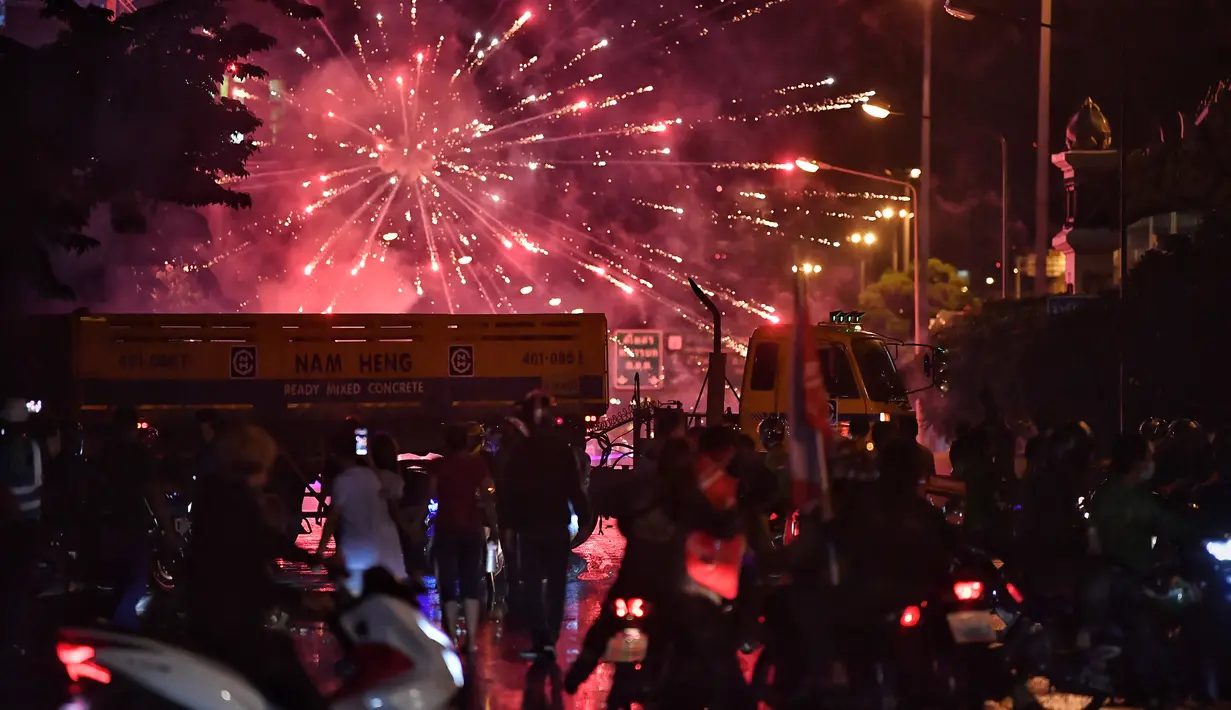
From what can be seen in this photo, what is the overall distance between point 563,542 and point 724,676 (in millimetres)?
2830

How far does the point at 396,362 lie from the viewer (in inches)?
805

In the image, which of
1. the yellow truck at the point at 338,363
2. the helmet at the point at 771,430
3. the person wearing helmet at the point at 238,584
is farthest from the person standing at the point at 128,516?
the helmet at the point at 771,430

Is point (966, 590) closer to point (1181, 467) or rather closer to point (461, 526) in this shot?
point (1181, 467)

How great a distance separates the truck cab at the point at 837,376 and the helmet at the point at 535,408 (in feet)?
35.6

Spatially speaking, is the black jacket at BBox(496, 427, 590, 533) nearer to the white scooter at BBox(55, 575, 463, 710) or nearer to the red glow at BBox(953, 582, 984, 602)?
the red glow at BBox(953, 582, 984, 602)

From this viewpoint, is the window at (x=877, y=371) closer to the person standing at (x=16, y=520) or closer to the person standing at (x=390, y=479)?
the person standing at (x=390, y=479)

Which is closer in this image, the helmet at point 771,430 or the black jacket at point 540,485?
the black jacket at point 540,485

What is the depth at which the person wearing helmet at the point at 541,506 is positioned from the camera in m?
10.8

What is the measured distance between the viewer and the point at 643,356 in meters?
32.1

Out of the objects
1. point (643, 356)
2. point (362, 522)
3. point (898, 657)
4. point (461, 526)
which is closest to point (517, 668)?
point (461, 526)

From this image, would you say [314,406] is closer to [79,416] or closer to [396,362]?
[396,362]

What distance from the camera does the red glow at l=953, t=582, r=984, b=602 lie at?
8.27 m

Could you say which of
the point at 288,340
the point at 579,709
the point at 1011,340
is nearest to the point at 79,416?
the point at 288,340

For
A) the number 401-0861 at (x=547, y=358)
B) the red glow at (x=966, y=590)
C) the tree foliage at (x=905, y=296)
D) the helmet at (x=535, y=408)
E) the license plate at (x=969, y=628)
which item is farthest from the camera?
the tree foliage at (x=905, y=296)
